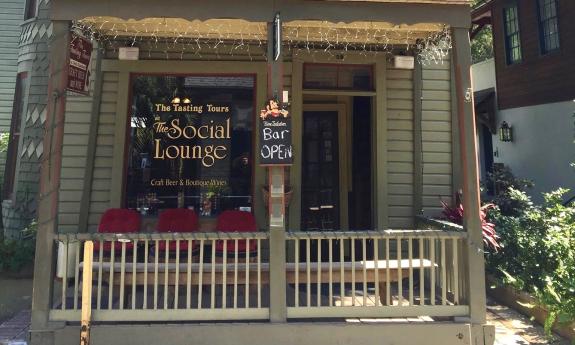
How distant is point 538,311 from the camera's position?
15.0 feet

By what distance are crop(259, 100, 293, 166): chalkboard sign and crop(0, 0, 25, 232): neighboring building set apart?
283 inches

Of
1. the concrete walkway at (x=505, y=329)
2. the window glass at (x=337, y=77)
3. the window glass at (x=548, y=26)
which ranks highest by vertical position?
the window glass at (x=548, y=26)

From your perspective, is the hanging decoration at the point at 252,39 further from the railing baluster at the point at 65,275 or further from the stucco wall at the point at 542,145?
the stucco wall at the point at 542,145

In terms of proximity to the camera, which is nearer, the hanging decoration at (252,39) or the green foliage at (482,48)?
the hanging decoration at (252,39)

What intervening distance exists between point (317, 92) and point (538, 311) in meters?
3.57

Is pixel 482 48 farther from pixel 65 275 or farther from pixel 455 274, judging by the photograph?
pixel 65 275

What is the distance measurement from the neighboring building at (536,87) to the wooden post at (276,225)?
25.7 feet

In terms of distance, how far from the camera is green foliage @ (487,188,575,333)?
418cm

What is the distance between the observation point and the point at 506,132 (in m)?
11.5

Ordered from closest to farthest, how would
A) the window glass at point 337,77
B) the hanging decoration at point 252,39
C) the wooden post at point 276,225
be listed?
the wooden post at point 276,225
the hanging decoration at point 252,39
the window glass at point 337,77

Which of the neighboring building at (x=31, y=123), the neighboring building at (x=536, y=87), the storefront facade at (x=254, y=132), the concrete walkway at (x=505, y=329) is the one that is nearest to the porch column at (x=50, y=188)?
the concrete walkway at (x=505, y=329)

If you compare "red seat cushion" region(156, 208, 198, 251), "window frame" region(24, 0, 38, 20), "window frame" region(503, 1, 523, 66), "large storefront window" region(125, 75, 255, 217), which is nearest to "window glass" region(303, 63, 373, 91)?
"large storefront window" region(125, 75, 255, 217)

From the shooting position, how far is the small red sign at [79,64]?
438 cm

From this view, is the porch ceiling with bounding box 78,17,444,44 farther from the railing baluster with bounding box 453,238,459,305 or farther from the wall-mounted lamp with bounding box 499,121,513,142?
the wall-mounted lamp with bounding box 499,121,513,142
